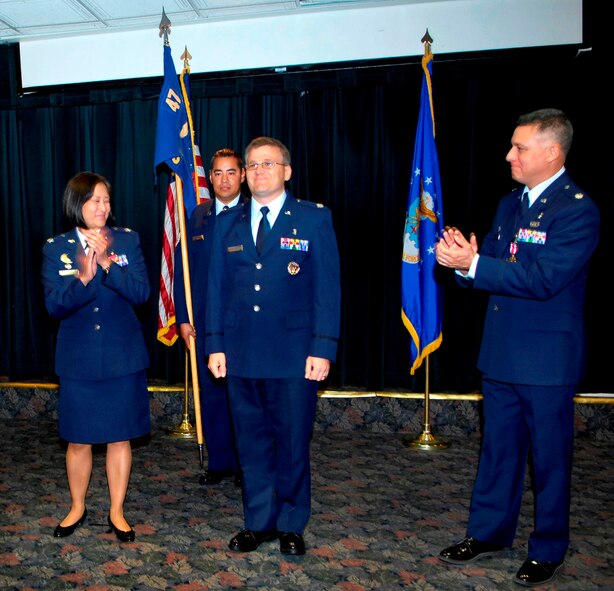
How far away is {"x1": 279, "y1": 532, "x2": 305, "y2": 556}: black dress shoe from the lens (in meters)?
2.72

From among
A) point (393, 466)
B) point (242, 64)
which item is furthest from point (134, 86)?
point (393, 466)

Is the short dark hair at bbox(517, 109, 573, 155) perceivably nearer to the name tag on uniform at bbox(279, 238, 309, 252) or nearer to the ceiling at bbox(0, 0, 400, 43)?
the name tag on uniform at bbox(279, 238, 309, 252)

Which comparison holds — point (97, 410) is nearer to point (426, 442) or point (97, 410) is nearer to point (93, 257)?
point (93, 257)

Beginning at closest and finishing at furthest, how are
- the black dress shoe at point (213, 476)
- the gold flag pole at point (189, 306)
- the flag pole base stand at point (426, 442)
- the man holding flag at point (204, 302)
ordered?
the gold flag pole at point (189, 306)
the man holding flag at point (204, 302)
the black dress shoe at point (213, 476)
the flag pole base stand at point (426, 442)

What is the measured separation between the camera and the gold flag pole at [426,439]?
15.0 feet

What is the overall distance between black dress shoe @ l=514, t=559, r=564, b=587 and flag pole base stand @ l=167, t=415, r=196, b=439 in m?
2.85

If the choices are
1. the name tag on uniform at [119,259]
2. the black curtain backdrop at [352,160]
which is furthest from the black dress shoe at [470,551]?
the black curtain backdrop at [352,160]

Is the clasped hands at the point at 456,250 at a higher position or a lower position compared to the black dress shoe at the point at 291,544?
higher

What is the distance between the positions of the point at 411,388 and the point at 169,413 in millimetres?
1899

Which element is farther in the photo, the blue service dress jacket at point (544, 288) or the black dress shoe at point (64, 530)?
the black dress shoe at point (64, 530)

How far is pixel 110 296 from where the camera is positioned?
9.18ft

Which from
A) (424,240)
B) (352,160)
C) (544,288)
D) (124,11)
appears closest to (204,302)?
(424,240)

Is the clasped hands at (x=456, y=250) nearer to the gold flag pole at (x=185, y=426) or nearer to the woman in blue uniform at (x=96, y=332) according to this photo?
the woman in blue uniform at (x=96, y=332)

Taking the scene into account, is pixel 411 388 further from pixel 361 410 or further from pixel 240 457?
pixel 240 457
